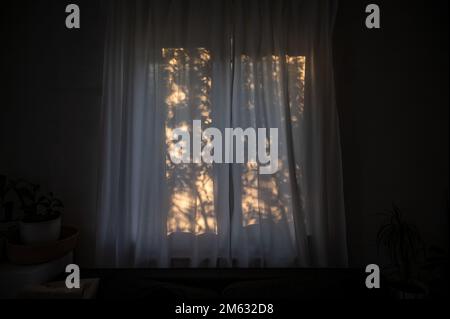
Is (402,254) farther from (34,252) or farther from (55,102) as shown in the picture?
(55,102)

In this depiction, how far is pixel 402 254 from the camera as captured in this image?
4.36 ft

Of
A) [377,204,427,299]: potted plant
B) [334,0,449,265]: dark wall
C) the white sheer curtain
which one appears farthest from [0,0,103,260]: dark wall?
[377,204,427,299]: potted plant

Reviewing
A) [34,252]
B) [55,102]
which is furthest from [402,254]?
[55,102]

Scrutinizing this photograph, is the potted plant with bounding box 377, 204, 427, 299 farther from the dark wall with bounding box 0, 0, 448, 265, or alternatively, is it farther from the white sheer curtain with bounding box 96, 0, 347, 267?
the white sheer curtain with bounding box 96, 0, 347, 267

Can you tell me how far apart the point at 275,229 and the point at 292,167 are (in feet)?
1.32

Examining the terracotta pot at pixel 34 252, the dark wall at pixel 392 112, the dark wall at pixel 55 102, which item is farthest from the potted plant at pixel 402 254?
the dark wall at pixel 55 102

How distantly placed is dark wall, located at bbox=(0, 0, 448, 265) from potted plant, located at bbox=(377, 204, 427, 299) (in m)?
0.09

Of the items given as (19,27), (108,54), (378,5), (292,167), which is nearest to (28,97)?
(19,27)

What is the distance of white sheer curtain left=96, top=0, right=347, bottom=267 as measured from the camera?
1478mm

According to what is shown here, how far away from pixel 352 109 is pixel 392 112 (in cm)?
27

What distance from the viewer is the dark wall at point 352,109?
1580mm

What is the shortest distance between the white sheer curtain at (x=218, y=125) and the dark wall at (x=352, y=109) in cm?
19
